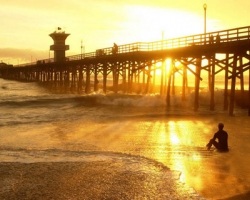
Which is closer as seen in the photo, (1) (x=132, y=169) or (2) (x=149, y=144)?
(1) (x=132, y=169)

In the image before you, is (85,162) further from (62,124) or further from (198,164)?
(62,124)

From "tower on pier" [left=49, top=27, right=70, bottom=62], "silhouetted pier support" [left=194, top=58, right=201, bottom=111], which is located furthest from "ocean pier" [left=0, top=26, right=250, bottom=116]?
"tower on pier" [left=49, top=27, right=70, bottom=62]

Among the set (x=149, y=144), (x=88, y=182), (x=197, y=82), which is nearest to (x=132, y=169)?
(x=88, y=182)

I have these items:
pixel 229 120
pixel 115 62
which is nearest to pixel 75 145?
pixel 229 120

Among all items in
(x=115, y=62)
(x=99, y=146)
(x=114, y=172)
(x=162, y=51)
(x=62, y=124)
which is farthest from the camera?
(x=115, y=62)

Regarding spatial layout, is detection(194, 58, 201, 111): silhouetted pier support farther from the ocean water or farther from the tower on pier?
the tower on pier

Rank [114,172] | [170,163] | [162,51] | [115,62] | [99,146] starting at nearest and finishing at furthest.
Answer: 1. [114,172]
2. [170,163]
3. [99,146]
4. [162,51]
5. [115,62]

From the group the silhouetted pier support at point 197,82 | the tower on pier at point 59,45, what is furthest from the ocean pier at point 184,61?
the tower on pier at point 59,45

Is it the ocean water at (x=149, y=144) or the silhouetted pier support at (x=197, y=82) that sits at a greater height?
the silhouetted pier support at (x=197, y=82)

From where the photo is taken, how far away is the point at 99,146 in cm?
1373

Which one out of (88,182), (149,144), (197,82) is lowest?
(88,182)

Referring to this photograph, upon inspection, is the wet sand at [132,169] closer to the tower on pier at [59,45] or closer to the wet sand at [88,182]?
the wet sand at [88,182]

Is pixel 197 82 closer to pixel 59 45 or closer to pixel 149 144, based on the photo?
pixel 149 144

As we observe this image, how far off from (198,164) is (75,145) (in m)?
4.73
